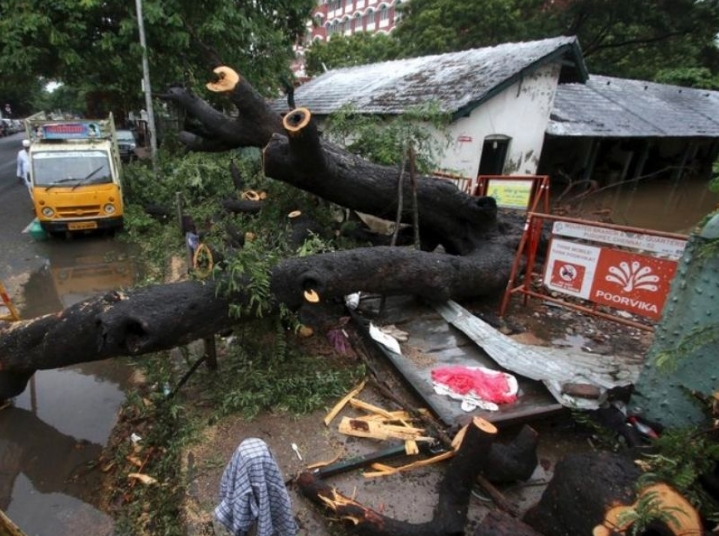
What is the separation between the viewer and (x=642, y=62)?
951 inches

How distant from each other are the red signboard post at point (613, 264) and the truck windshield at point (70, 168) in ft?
31.1

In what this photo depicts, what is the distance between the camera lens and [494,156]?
39.8 ft

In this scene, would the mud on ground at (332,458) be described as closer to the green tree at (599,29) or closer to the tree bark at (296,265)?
the tree bark at (296,265)

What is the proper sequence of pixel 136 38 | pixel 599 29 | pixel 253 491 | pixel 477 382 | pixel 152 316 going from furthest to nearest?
pixel 599 29 < pixel 136 38 < pixel 477 382 < pixel 152 316 < pixel 253 491

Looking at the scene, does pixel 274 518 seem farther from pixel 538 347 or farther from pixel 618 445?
pixel 538 347

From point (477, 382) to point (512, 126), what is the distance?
9418 millimetres

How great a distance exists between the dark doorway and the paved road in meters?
11.0

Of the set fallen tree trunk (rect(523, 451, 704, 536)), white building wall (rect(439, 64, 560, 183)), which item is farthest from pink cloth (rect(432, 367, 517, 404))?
white building wall (rect(439, 64, 560, 183))

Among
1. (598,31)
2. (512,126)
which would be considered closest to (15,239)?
(512,126)

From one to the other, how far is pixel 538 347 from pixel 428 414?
1.94m

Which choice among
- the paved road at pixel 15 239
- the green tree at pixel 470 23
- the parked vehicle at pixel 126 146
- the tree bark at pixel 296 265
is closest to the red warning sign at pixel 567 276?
the tree bark at pixel 296 265

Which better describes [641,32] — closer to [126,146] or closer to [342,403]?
[342,403]

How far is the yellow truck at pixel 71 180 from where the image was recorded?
9.38 meters

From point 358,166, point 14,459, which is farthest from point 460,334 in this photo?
point 14,459
